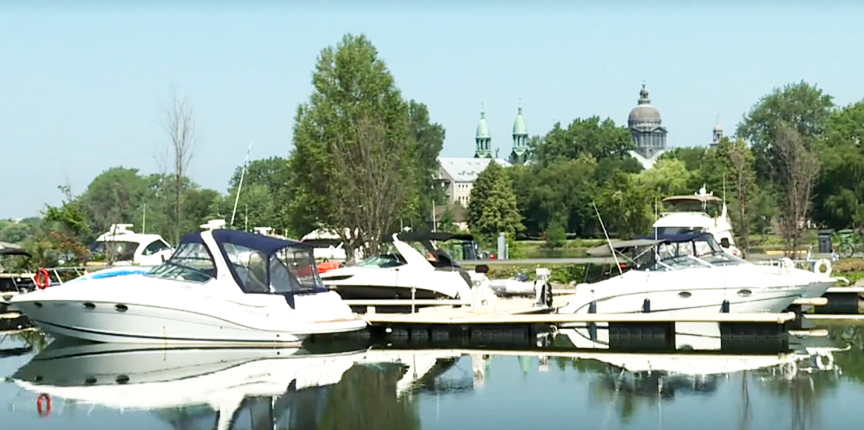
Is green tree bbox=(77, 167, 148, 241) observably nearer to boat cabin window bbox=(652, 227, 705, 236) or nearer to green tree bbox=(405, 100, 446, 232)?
green tree bbox=(405, 100, 446, 232)

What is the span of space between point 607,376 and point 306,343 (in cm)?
716

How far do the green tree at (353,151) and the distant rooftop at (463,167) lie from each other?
117 meters

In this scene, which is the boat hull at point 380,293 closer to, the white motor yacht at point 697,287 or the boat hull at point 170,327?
the white motor yacht at point 697,287

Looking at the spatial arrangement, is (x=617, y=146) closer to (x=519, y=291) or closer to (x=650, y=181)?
(x=650, y=181)

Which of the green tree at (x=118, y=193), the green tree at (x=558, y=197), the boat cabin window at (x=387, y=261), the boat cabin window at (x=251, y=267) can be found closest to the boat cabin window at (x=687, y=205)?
the boat cabin window at (x=387, y=261)

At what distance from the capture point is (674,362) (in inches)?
882

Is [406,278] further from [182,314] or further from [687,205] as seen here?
[687,205]

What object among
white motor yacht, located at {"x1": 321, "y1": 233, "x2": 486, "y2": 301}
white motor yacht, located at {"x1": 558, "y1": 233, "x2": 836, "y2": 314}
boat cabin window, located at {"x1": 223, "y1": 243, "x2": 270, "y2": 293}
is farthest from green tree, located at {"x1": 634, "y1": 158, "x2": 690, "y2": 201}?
boat cabin window, located at {"x1": 223, "y1": 243, "x2": 270, "y2": 293}

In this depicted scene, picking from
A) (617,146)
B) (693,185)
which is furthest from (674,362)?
(617,146)

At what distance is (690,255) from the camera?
27188mm

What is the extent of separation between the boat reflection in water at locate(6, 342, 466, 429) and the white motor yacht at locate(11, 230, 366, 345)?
14.2 inches

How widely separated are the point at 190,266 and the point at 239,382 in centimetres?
420

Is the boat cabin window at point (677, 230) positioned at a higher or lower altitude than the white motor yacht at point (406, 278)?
higher

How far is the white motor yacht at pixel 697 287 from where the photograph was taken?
84.6 feet
